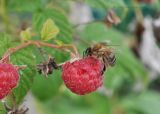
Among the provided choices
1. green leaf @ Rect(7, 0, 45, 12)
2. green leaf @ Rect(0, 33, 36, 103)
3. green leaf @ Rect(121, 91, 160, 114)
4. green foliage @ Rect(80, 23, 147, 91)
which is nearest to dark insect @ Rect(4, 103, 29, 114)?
green leaf @ Rect(0, 33, 36, 103)

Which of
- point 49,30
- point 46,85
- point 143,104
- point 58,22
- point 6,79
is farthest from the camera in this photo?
point 143,104

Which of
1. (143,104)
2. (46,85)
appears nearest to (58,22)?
(46,85)

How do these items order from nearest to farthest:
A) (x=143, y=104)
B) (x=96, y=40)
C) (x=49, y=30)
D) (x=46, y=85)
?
(x=49, y=30) → (x=46, y=85) → (x=96, y=40) → (x=143, y=104)

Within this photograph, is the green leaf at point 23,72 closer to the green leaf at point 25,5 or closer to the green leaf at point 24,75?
the green leaf at point 24,75

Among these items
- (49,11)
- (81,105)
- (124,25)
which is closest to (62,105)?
(81,105)

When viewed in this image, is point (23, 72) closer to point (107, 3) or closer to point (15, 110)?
point (15, 110)

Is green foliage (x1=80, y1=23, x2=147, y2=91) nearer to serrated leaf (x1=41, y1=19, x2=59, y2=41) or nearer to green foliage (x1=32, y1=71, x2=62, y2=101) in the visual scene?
green foliage (x1=32, y1=71, x2=62, y2=101)

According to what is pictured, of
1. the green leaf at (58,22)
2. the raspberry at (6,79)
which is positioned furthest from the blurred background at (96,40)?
the raspberry at (6,79)
